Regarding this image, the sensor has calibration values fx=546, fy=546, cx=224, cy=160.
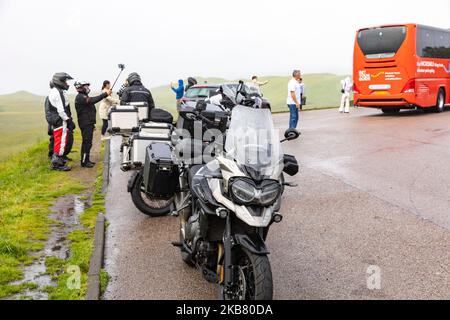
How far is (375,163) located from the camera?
11609mm

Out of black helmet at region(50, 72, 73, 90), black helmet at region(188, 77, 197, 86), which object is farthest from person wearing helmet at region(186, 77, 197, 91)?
black helmet at region(50, 72, 73, 90)

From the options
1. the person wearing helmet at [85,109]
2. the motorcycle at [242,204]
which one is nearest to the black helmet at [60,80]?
the person wearing helmet at [85,109]

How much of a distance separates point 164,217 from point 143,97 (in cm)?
501

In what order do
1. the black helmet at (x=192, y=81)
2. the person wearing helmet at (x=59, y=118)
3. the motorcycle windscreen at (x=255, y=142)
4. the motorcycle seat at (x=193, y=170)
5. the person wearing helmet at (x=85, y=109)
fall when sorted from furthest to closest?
1. the black helmet at (x=192, y=81)
2. the person wearing helmet at (x=85, y=109)
3. the person wearing helmet at (x=59, y=118)
4. the motorcycle seat at (x=193, y=170)
5. the motorcycle windscreen at (x=255, y=142)

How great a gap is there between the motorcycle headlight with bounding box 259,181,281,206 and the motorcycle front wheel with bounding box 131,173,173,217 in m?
3.67

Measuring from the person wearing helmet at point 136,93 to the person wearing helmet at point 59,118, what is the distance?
50.2 inches

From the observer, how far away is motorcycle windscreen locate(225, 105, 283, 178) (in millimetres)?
4309

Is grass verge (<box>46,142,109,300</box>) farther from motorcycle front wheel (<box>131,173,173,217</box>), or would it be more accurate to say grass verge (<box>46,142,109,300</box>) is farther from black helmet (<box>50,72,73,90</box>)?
black helmet (<box>50,72,73,90</box>)

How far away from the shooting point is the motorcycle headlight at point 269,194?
4.14 meters

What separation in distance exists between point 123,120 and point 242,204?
577 cm

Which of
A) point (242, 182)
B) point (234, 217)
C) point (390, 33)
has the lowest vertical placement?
point (234, 217)

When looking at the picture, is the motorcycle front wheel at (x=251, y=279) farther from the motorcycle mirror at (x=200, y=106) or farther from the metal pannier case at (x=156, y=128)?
the metal pannier case at (x=156, y=128)

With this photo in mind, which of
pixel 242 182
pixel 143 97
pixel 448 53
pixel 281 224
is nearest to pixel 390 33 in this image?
pixel 448 53
